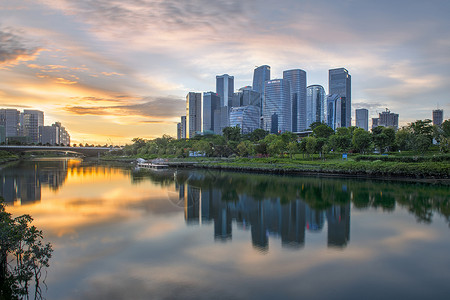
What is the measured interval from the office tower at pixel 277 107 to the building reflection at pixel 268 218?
16648 cm

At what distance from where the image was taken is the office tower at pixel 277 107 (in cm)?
18725

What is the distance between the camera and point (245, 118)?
166000 millimetres

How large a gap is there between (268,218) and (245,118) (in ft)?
494

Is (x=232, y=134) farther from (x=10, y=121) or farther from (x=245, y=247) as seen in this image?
(x=10, y=121)

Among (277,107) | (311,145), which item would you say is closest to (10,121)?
(277,107)

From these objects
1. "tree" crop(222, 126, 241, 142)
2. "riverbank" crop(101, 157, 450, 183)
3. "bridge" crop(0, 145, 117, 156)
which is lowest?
"riverbank" crop(101, 157, 450, 183)

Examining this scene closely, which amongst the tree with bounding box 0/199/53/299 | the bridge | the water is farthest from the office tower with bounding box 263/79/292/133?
the tree with bounding box 0/199/53/299

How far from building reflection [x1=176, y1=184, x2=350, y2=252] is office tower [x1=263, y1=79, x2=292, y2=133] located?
166483 millimetres

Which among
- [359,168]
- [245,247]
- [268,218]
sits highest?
[359,168]

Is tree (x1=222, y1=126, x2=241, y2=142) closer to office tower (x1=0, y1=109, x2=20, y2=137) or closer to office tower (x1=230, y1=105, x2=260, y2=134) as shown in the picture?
office tower (x1=230, y1=105, x2=260, y2=134)

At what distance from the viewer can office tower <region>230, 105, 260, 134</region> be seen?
165125mm

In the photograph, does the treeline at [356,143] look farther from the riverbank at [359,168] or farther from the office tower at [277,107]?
the office tower at [277,107]

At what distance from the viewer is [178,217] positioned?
58.2 feet

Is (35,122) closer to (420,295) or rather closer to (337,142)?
(337,142)
